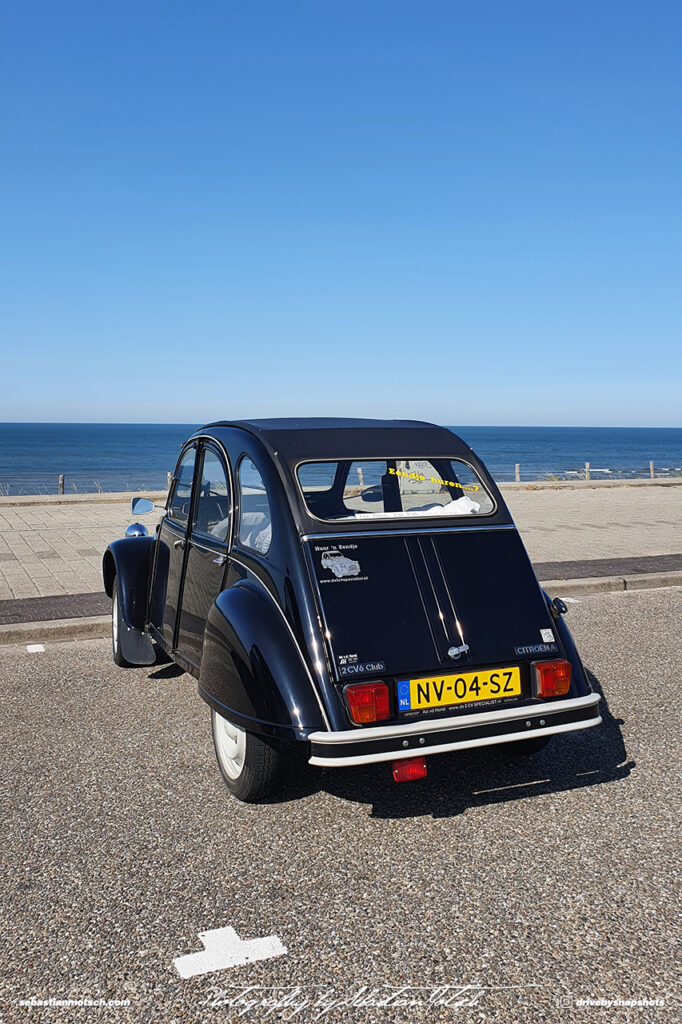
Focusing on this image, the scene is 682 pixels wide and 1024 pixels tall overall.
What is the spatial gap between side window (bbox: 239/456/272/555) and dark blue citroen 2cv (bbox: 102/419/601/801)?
11mm

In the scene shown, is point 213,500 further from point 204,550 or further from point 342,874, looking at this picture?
point 342,874

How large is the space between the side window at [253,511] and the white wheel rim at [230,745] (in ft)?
2.80

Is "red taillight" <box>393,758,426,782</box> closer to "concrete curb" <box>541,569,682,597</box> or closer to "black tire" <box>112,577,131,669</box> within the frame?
"black tire" <box>112,577,131,669</box>

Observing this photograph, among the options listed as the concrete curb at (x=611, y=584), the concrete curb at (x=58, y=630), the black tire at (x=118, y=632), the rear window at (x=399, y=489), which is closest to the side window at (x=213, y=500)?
the rear window at (x=399, y=489)

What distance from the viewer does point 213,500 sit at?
4.70m

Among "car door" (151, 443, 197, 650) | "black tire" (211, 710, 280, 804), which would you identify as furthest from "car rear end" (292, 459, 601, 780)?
"car door" (151, 443, 197, 650)

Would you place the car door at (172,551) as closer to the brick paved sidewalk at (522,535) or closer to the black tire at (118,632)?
the black tire at (118,632)

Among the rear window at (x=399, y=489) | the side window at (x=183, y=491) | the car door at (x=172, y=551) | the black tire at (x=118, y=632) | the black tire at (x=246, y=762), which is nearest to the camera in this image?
the black tire at (x=246, y=762)

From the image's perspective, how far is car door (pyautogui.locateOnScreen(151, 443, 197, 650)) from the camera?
197 inches

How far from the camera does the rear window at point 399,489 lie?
14.1 ft

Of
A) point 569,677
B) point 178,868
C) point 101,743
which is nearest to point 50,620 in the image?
point 101,743

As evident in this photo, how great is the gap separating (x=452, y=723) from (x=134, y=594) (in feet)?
9.23

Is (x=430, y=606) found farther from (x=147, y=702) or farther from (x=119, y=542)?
(x=119, y=542)

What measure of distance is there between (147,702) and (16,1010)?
113 inches
